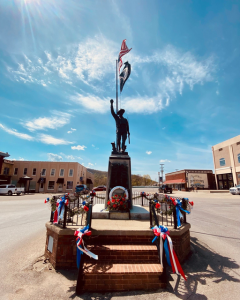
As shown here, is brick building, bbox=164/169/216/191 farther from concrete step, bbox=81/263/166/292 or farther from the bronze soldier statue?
concrete step, bbox=81/263/166/292

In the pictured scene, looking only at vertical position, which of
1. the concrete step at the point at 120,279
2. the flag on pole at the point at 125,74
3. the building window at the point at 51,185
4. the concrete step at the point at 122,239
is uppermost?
the flag on pole at the point at 125,74

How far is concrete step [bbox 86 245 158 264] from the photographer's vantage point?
433 cm

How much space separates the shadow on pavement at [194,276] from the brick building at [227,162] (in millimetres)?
40712

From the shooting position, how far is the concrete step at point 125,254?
433cm

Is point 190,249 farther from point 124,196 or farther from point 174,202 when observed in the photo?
point 124,196

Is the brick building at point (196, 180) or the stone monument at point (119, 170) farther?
the brick building at point (196, 180)

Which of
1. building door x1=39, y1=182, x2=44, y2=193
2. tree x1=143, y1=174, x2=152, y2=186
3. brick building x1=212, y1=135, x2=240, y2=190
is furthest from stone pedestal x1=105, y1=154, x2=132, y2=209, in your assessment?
tree x1=143, y1=174, x2=152, y2=186

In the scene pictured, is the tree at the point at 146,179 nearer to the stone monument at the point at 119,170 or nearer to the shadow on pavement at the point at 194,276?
the stone monument at the point at 119,170

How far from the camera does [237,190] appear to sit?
28109 mm

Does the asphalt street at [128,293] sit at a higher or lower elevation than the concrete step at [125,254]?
lower

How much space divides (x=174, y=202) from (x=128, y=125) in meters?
5.86

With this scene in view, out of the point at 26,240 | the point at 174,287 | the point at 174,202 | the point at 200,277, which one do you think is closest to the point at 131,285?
the point at 174,287

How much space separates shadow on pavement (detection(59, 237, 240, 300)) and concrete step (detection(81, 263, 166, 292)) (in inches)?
A: 4.7

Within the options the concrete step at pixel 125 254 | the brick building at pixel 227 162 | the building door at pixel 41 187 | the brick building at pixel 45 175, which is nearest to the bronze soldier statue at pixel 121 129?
the concrete step at pixel 125 254
